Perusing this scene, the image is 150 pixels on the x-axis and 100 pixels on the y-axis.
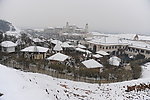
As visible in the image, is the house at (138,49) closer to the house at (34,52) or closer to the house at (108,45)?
the house at (108,45)

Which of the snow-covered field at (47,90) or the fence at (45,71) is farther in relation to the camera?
the fence at (45,71)

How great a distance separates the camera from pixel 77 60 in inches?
316

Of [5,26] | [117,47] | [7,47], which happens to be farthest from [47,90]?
[5,26]

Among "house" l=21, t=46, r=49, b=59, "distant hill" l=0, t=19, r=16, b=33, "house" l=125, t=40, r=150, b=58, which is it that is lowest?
"house" l=125, t=40, r=150, b=58

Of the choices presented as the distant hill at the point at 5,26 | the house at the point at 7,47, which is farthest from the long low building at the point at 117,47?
the distant hill at the point at 5,26

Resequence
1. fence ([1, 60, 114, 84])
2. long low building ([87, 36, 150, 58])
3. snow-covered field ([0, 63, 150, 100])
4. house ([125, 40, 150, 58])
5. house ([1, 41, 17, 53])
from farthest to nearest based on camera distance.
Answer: long low building ([87, 36, 150, 58]), house ([125, 40, 150, 58]), house ([1, 41, 17, 53]), fence ([1, 60, 114, 84]), snow-covered field ([0, 63, 150, 100])

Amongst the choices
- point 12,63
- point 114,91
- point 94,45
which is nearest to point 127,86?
point 114,91

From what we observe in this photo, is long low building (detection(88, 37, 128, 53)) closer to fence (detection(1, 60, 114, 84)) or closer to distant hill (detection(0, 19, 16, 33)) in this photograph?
fence (detection(1, 60, 114, 84))

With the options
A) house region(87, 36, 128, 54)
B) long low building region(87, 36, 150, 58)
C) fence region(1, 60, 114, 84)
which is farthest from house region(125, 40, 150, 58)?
fence region(1, 60, 114, 84)

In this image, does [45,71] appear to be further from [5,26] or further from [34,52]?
[5,26]

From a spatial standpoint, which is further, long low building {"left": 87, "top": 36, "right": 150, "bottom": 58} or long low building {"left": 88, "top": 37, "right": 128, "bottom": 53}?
long low building {"left": 88, "top": 37, "right": 128, "bottom": 53}

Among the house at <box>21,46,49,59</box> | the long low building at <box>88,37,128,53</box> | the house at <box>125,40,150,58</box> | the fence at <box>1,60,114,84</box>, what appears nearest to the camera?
the fence at <box>1,60,114,84</box>

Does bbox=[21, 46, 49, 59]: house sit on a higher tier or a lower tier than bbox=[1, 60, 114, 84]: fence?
higher

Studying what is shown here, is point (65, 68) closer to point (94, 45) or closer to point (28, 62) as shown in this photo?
point (28, 62)
